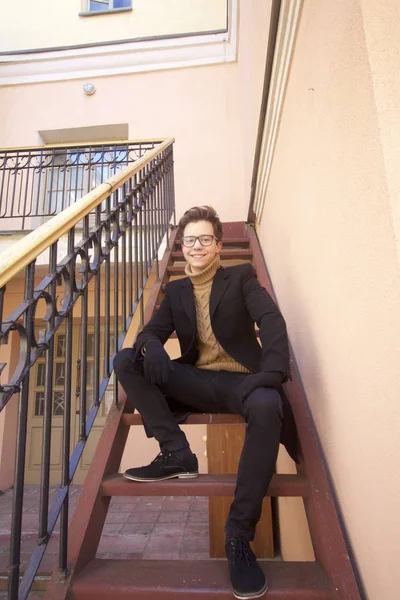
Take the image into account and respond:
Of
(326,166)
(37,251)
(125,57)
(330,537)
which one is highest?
(125,57)

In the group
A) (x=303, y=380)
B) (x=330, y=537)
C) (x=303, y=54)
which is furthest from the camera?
(x=303, y=380)

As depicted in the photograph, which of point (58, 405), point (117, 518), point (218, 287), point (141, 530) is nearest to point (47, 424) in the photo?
point (218, 287)

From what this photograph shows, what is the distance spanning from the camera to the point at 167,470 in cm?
140

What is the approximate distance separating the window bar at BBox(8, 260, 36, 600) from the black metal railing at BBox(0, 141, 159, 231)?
114 inches

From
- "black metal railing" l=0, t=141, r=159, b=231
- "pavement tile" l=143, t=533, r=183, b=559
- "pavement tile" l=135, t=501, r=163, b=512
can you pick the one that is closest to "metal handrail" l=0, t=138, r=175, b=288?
"black metal railing" l=0, t=141, r=159, b=231

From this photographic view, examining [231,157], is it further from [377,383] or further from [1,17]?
[377,383]

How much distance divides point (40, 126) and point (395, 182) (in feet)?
19.8

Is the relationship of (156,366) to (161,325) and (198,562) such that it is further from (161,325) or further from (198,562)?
(198,562)

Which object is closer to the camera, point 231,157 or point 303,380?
point 303,380

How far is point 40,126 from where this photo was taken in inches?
221

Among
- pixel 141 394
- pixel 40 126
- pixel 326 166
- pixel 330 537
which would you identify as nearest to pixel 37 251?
pixel 141 394

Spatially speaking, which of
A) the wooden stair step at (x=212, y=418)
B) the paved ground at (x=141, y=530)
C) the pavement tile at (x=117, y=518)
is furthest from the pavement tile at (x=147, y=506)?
the wooden stair step at (x=212, y=418)

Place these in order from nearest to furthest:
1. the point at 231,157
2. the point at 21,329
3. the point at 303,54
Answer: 1. the point at 21,329
2. the point at 303,54
3. the point at 231,157

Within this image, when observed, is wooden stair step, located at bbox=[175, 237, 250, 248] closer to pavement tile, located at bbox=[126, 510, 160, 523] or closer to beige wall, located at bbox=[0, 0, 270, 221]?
beige wall, located at bbox=[0, 0, 270, 221]
